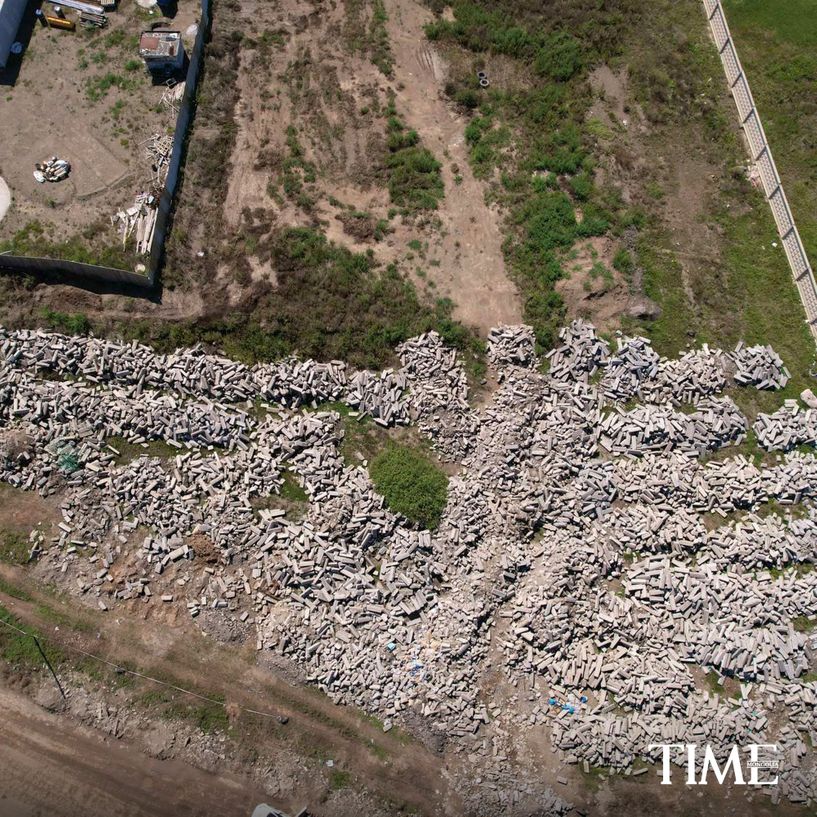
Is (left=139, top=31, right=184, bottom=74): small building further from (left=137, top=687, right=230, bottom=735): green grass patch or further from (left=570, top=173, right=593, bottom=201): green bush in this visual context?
(left=137, top=687, right=230, bottom=735): green grass patch

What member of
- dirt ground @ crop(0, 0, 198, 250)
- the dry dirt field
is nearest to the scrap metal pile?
the dry dirt field

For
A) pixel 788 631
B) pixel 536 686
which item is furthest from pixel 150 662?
pixel 788 631

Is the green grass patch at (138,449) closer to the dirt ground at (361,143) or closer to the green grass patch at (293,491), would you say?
the green grass patch at (293,491)

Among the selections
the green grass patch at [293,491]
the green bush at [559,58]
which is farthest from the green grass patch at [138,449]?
the green bush at [559,58]

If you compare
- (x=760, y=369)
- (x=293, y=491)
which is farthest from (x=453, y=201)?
(x=760, y=369)

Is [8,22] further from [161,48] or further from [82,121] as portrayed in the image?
[161,48]

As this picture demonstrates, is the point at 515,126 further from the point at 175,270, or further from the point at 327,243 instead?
the point at 175,270
